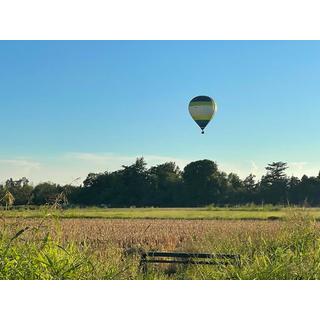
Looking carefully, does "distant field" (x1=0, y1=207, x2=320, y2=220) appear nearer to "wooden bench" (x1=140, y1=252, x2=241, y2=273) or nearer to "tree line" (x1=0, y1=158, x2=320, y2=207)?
"tree line" (x1=0, y1=158, x2=320, y2=207)

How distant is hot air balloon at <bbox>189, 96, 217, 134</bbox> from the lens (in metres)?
30.6

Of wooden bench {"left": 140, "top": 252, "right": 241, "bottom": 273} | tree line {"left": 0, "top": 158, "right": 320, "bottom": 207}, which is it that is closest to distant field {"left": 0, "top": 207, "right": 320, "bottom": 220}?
tree line {"left": 0, "top": 158, "right": 320, "bottom": 207}

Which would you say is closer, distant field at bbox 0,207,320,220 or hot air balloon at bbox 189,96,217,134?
hot air balloon at bbox 189,96,217,134

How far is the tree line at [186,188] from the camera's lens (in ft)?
158

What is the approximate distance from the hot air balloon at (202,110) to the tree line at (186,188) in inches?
553

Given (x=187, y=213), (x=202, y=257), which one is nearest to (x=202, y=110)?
(x=202, y=257)

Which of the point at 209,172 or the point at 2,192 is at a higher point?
the point at 209,172

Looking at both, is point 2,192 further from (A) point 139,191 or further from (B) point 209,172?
(B) point 209,172

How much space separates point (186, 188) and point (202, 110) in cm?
2232

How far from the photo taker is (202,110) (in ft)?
101

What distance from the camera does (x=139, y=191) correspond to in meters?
50.3

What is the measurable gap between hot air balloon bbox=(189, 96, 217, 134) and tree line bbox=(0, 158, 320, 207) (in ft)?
46.1
